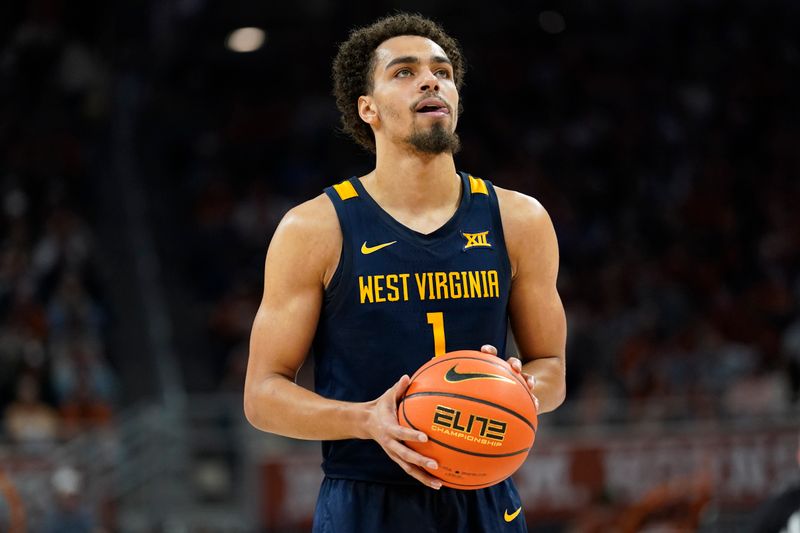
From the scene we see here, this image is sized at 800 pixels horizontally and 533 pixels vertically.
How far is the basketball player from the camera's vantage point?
394cm

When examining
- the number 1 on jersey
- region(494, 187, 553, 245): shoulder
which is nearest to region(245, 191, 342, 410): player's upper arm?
the number 1 on jersey

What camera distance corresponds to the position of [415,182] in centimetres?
417

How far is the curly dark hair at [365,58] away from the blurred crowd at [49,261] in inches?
265

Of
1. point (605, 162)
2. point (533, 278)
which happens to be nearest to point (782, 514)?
point (533, 278)

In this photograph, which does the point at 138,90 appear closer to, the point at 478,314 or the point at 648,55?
the point at 648,55

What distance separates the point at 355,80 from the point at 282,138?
13.7 meters

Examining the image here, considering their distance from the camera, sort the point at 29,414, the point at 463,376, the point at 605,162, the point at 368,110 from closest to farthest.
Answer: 1. the point at 463,376
2. the point at 368,110
3. the point at 29,414
4. the point at 605,162

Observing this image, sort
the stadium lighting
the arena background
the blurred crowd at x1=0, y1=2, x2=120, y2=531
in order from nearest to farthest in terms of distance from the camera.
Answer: the blurred crowd at x1=0, y1=2, x2=120, y2=531
the arena background
the stadium lighting

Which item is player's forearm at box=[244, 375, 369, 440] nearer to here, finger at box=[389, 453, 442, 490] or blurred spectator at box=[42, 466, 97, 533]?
finger at box=[389, 453, 442, 490]

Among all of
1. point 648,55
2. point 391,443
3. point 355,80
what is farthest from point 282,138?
point 391,443

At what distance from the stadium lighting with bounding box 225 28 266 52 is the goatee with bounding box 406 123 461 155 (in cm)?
1587

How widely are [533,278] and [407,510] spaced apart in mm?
887

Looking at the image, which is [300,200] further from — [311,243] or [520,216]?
[311,243]

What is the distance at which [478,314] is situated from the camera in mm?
3994
